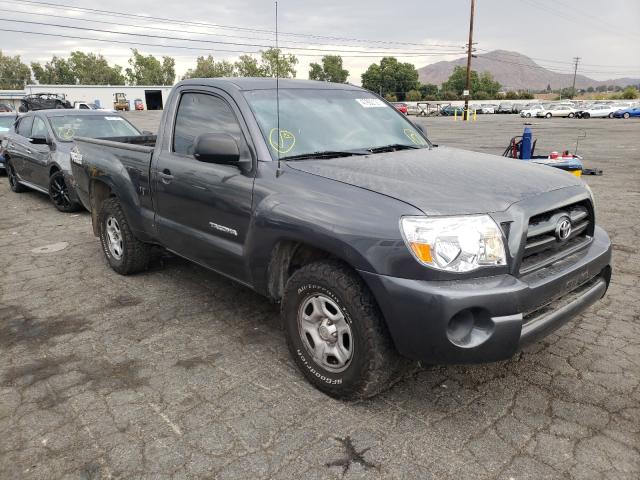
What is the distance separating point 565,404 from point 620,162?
13041 mm

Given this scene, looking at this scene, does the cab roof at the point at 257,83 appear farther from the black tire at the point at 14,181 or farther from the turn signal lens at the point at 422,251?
the black tire at the point at 14,181

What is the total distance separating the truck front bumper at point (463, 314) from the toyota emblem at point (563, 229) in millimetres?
337

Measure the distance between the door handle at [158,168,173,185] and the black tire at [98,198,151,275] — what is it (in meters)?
1.01

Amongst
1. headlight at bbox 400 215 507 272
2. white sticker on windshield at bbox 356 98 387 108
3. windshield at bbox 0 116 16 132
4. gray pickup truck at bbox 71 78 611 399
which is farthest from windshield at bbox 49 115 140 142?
headlight at bbox 400 215 507 272

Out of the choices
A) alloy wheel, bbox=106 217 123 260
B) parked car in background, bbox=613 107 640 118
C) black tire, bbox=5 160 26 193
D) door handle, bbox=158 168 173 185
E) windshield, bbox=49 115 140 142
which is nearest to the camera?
door handle, bbox=158 168 173 185

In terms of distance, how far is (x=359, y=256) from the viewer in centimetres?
251

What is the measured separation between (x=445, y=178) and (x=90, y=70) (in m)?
136

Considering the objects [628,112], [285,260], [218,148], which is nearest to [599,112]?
[628,112]

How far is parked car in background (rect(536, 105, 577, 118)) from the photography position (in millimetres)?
50031

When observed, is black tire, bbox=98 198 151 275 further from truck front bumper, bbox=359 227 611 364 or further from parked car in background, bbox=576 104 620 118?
parked car in background, bbox=576 104 620 118

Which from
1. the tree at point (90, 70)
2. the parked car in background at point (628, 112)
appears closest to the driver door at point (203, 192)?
the parked car in background at point (628, 112)

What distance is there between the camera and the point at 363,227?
2.51 meters

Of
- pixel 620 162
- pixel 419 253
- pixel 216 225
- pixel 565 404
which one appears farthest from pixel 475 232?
pixel 620 162

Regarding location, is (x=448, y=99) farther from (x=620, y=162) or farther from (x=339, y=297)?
(x=339, y=297)
